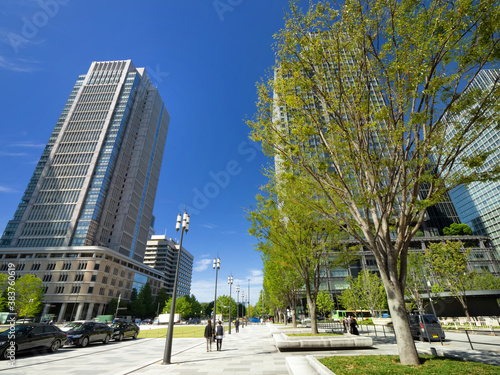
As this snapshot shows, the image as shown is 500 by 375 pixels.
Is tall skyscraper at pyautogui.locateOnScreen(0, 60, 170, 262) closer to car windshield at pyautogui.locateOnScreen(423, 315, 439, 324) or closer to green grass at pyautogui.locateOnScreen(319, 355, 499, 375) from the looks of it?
car windshield at pyautogui.locateOnScreen(423, 315, 439, 324)

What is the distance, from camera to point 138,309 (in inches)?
3132

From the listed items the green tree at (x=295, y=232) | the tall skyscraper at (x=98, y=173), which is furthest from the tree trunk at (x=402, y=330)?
the tall skyscraper at (x=98, y=173)

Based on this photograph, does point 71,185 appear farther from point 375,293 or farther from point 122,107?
point 375,293

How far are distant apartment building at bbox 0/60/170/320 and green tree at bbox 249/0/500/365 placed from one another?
84617 millimetres

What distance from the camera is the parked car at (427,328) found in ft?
52.1

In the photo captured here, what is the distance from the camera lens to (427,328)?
16.2 metres

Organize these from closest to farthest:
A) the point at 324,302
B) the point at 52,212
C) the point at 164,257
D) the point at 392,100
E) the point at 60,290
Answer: the point at 392,100 → the point at 324,302 → the point at 60,290 → the point at 52,212 → the point at 164,257

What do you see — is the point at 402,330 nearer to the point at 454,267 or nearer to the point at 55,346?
the point at 55,346

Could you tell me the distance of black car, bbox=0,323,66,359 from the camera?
11.4m

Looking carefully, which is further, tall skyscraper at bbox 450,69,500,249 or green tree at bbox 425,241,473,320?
tall skyscraper at bbox 450,69,500,249

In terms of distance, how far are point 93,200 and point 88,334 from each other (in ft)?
258

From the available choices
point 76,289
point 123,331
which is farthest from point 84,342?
point 76,289

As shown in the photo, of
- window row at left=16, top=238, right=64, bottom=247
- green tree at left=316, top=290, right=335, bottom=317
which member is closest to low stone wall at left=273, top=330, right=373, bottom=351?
green tree at left=316, top=290, right=335, bottom=317

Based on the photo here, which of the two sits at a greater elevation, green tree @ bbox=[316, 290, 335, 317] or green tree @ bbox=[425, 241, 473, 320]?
green tree @ bbox=[425, 241, 473, 320]
